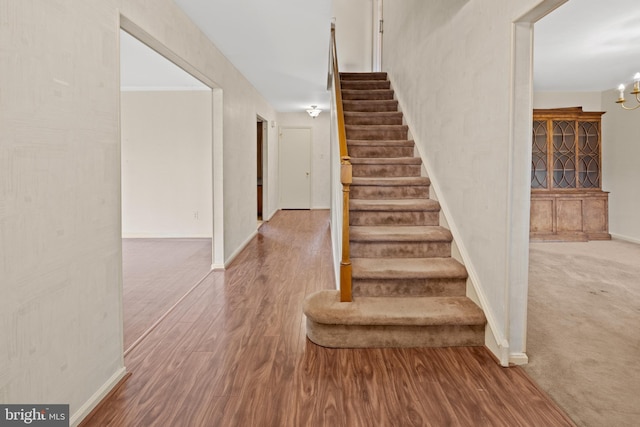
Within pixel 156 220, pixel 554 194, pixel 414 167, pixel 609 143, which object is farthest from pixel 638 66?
pixel 156 220

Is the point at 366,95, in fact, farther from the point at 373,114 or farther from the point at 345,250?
the point at 345,250

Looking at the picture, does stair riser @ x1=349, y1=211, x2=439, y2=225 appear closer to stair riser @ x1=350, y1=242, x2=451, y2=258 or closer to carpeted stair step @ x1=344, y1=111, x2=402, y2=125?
stair riser @ x1=350, y1=242, x2=451, y2=258

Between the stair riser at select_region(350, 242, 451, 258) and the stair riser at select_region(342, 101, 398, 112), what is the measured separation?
2.35 m

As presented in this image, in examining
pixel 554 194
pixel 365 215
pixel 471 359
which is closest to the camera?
pixel 471 359

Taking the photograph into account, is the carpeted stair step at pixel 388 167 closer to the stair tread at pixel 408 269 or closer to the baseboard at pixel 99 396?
the stair tread at pixel 408 269

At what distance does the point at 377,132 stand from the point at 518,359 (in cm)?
275

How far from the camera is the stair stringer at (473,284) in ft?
6.68

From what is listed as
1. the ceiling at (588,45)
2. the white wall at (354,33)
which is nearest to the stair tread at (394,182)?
the ceiling at (588,45)

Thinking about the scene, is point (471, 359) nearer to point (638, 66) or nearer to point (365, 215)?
point (365, 215)

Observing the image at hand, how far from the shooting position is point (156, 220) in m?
5.94

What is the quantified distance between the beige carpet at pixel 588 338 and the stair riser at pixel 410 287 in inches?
21.1

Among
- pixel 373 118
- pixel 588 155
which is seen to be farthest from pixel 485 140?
pixel 588 155

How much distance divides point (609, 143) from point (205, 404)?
277 inches

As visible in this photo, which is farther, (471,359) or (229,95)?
(229,95)
